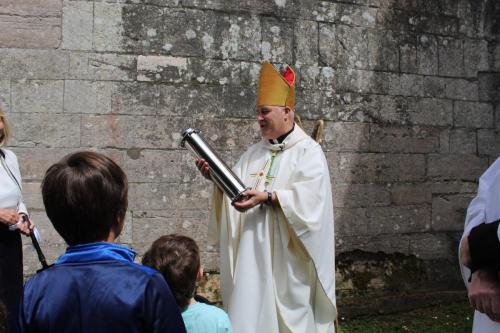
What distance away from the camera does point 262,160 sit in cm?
432

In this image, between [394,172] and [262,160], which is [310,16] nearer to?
[394,172]

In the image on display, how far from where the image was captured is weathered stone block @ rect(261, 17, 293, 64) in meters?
5.86

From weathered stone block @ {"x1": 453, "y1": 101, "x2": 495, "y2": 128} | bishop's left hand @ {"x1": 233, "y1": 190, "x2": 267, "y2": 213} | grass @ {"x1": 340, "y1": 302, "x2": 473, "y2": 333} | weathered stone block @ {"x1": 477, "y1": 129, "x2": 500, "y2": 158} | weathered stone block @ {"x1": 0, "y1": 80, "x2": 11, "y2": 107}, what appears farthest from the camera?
weathered stone block @ {"x1": 477, "y1": 129, "x2": 500, "y2": 158}

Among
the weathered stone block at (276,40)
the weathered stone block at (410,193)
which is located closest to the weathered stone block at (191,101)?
the weathered stone block at (276,40)

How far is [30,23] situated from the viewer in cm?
518

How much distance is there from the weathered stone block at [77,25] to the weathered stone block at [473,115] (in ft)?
13.0

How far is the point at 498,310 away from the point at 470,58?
212 inches

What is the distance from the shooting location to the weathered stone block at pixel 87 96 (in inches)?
207

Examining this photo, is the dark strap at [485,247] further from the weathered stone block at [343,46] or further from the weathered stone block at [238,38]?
the weathered stone block at [343,46]

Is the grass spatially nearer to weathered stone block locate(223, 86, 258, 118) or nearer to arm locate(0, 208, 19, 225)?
weathered stone block locate(223, 86, 258, 118)

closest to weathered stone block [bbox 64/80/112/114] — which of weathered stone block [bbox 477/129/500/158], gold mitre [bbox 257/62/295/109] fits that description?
gold mitre [bbox 257/62/295/109]

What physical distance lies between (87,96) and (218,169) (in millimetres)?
1934

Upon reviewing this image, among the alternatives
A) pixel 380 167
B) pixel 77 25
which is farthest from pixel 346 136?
pixel 77 25

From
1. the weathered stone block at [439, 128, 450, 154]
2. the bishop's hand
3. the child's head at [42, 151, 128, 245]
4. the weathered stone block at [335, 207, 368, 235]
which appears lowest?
the weathered stone block at [335, 207, 368, 235]
